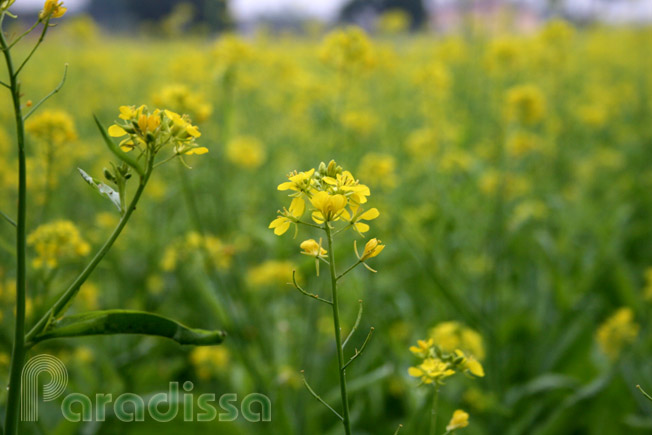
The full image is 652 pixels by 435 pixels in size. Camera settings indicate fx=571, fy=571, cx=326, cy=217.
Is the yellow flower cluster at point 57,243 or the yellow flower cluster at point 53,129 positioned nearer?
the yellow flower cluster at point 57,243

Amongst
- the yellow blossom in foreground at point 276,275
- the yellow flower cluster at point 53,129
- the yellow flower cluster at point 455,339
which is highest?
the yellow flower cluster at point 53,129

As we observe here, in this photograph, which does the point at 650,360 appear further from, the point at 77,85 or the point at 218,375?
the point at 77,85

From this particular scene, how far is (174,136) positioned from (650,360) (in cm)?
208

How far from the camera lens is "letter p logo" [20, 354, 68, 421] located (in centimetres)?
172

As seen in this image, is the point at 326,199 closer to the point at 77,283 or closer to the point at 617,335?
the point at 77,283

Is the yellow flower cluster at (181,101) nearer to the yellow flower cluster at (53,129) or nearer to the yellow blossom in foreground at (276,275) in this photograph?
the yellow flower cluster at (53,129)

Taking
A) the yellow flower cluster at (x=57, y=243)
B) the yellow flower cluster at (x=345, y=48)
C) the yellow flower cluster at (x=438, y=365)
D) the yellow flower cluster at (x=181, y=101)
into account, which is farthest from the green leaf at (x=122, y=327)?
the yellow flower cluster at (x=345, y=48)

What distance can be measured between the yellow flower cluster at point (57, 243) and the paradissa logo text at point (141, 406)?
0.40 m

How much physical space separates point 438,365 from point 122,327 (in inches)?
20.5

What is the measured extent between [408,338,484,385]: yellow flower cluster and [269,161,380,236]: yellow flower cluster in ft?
Result: 0.83

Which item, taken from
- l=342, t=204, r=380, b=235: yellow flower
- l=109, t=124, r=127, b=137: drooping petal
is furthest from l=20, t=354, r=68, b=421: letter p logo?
l=342, t=204, r=380, b=235: yellow flower

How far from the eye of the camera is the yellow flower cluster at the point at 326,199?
0.82 meters

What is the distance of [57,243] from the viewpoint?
5.15 ft

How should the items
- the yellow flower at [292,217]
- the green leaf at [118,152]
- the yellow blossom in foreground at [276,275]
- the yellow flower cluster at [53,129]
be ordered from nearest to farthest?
the green leaf at [118,152], the yellow flower at [292,217], the yellow flower cluster at [53,129], the yellow blossom in foreground at [276,275]
